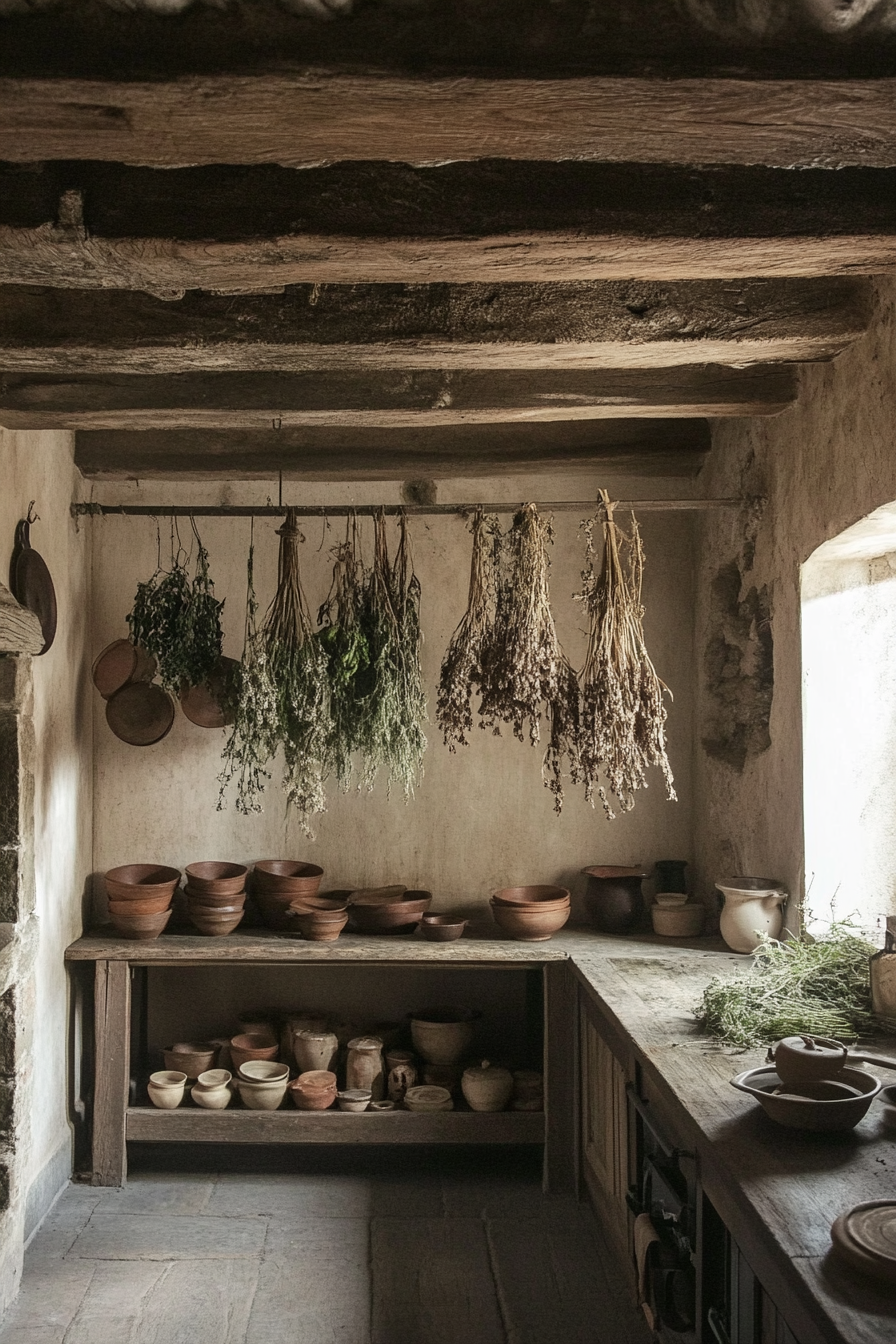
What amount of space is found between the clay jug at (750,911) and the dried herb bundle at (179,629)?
200 cm

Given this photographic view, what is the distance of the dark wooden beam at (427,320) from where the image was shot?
267 centimetres

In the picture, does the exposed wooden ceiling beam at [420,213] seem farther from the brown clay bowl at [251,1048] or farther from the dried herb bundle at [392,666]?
the brown clay bowl at [251,1048]

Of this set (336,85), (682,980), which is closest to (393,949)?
(682,980)

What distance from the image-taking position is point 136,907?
3.89m

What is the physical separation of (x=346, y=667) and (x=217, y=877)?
3.91 ft

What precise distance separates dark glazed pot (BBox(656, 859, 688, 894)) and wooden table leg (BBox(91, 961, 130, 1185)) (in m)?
2.10

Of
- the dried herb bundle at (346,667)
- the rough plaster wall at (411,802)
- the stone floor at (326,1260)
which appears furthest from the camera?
the rough plaster wall at (411,802)

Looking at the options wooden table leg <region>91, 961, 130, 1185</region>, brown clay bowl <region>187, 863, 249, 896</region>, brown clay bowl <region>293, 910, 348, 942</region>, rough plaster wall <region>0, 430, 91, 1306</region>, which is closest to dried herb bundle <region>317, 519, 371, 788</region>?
brown clay bowl <region>293, 910, 348, 942</region>

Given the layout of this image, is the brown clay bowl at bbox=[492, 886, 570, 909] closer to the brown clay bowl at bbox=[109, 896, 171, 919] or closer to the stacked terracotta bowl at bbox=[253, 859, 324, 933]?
the stacked terracotta bowl at bbox=[253, 859, 324, 933]

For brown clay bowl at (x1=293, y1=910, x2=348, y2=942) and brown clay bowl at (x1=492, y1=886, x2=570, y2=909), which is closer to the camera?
brown clay bowl at (x1=293, y1=910, x2=348, y2=942)

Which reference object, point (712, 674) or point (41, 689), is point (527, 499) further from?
point (41, 689)

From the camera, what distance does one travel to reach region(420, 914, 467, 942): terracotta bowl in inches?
154

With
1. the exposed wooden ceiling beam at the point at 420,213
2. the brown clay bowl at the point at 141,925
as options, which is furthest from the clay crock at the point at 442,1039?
the exposed wooden ceiling beam at the point at 420,213

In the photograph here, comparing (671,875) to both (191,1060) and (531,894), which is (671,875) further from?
(191,1060)
